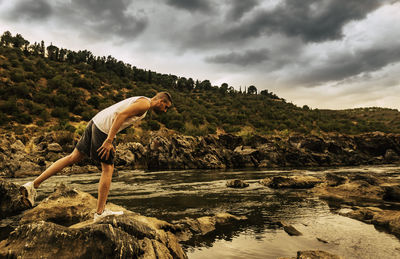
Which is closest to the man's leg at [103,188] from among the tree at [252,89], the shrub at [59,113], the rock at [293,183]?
the rock at [293,183]

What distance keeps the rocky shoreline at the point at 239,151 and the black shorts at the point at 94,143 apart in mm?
18954

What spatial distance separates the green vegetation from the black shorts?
28633mm

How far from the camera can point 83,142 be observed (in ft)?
12.8

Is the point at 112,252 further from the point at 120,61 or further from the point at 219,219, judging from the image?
the point at 120,61

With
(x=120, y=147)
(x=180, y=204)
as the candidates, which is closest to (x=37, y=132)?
(x=120, y=147)

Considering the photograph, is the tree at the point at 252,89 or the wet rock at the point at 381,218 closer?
the wet rock at the point at 381,218

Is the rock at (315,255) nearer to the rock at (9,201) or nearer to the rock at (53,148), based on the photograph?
the rock at (9,201)

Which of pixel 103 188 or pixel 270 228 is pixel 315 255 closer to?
pixel 270 228

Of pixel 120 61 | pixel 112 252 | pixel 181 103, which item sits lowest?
pixel 112 252

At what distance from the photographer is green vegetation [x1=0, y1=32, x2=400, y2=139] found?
1521 inches

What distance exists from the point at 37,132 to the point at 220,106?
45820 mm

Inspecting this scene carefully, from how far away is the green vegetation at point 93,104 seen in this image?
3862 centimetres

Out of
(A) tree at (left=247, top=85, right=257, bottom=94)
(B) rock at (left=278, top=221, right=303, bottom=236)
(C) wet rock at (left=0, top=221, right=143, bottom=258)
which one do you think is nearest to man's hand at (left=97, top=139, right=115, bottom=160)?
(C) wet rock at (left=0, top=221, right=143, bottom=258)

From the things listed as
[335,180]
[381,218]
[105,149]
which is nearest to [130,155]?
[335,180]
